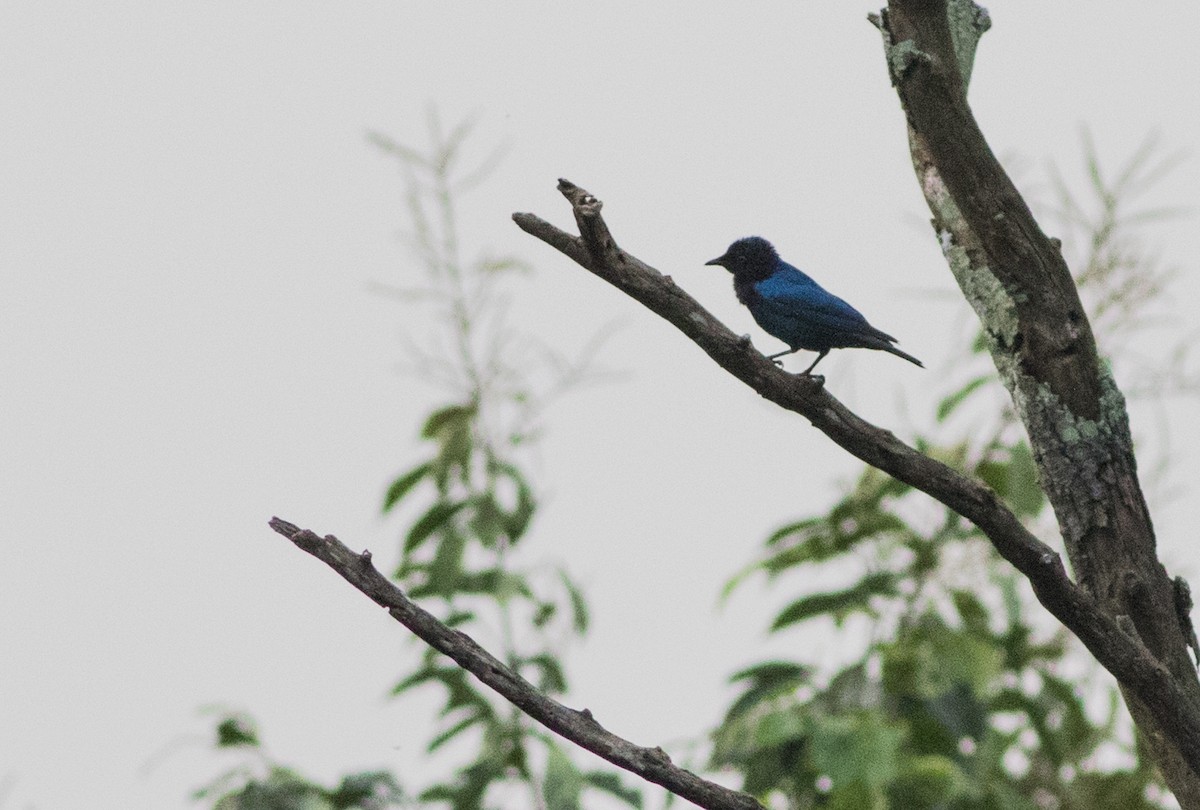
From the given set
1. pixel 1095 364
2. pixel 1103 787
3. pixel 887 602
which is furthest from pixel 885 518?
pixel 1095 364

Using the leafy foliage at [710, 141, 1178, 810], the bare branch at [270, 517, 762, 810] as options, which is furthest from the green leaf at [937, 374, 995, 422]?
the bare branch at [270, 517, 762, 810]

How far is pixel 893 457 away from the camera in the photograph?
3.28 meters

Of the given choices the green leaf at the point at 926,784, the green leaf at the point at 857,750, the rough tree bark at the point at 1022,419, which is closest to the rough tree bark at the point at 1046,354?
the rough tree bark at the point at 1022,419

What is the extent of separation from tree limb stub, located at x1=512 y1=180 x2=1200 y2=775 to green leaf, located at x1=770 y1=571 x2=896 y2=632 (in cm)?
252

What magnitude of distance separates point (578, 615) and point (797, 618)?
2.57 feet

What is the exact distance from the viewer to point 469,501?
6.15m

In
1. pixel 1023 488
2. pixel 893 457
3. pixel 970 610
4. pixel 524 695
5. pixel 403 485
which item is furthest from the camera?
pixel 403 485

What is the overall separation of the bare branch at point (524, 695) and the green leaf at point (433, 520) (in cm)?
303

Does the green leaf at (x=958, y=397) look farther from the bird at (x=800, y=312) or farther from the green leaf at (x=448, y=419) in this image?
Answer: the green leaf at (x=448, y=419)

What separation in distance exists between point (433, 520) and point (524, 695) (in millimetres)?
3111

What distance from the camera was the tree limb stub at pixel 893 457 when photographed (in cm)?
316

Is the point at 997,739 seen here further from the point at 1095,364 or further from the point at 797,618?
the point at 1095,364

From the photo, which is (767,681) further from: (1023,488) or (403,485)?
(403,485)

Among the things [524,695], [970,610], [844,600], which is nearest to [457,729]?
[844,600]
